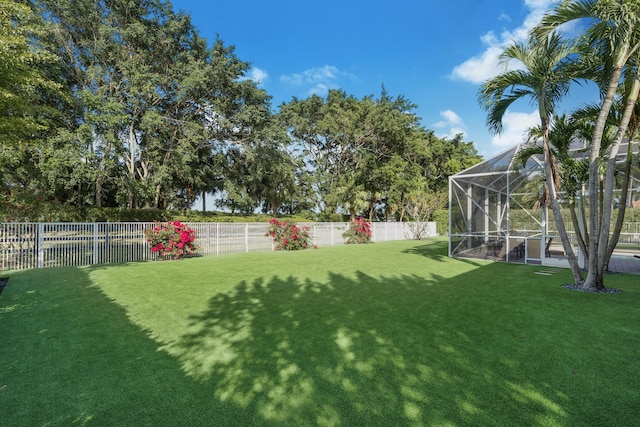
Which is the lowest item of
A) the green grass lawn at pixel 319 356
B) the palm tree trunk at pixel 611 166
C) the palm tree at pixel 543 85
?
the green grass lawn at pixel 319 356

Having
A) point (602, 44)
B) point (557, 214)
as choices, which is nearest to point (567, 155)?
point (557, 214)

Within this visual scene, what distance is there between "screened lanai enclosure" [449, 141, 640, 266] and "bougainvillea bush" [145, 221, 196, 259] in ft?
31.9

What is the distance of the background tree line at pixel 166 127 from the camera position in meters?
13.2

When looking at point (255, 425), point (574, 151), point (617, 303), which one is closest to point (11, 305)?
point (255, 425)

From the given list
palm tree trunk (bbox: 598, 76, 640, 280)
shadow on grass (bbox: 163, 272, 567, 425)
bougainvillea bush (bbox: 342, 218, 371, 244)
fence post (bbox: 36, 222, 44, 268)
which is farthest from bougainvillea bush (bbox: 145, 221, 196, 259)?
palm tree trunk (bbox: 598, 76, 640, 280)

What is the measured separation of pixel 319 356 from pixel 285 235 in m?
11.9

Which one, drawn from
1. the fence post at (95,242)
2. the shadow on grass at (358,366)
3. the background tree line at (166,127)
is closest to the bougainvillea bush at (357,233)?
the background tree line at (166,127)

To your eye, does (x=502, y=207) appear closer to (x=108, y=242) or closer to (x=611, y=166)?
(x=611, y=166)

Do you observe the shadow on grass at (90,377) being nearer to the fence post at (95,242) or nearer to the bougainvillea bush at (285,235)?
the fence post at (95,242)

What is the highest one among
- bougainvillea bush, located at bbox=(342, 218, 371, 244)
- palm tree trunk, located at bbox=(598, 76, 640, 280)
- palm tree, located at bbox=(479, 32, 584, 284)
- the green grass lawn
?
palm tree, located at bbox=(479, 32, 584, 284)

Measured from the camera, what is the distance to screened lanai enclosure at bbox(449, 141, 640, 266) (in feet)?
32.2

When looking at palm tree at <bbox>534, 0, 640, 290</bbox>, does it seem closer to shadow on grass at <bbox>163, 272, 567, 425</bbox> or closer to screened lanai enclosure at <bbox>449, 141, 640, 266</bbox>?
screened lanai enclosure at <bbox>449, 141, 640, 266</bbox>

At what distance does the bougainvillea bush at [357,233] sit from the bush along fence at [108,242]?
580 cm

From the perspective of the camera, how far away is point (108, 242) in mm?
9945
